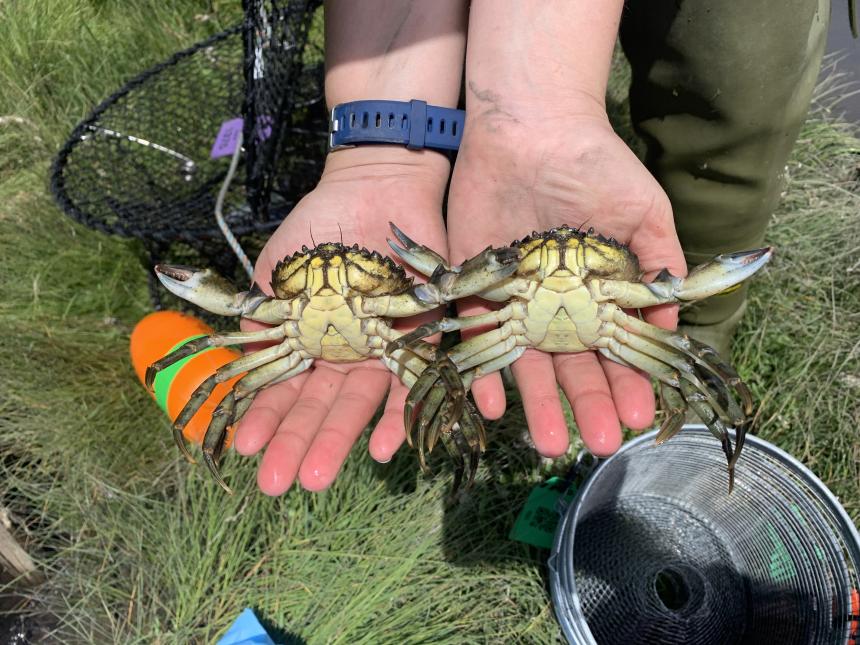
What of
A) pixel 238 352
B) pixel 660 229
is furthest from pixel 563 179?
pixel 238 352

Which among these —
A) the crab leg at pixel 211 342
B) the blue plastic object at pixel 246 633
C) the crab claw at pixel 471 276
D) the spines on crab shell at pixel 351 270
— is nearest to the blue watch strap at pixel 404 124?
the spines on crab shell at pixel 351 270

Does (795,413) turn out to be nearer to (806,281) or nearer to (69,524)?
(806,281)

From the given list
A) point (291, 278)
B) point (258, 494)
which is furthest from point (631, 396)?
point (258, 494)

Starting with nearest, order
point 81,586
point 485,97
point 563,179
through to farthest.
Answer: point 563,179 → point 485,97 → point 81,586

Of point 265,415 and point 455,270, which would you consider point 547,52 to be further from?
point 265,415

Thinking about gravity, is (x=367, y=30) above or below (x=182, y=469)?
above

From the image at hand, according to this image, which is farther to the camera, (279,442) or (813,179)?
(813,179)

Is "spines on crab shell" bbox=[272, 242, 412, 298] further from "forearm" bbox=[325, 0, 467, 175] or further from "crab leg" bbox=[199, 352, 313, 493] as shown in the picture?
"forearm" bbox=[325, 0, 467, 175]

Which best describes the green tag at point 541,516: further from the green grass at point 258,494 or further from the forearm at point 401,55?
the forearm at point 401,55
